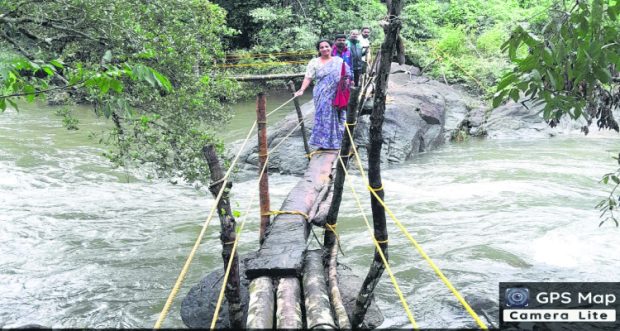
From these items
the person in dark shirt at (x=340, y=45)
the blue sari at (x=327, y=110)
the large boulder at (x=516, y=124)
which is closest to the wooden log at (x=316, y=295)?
the blue sari at (x=327, y=110)

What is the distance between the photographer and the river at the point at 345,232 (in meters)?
4.98

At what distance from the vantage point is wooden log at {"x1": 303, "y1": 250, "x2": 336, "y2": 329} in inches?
107

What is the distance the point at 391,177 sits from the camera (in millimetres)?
8852

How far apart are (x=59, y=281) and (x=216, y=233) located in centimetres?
187

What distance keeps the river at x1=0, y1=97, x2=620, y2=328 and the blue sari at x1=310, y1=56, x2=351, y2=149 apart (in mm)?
1057

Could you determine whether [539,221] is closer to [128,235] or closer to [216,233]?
[216,233]

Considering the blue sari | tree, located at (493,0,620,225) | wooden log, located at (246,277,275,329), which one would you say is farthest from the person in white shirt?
tree, located at (493,0,620,225)

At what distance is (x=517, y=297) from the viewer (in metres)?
4.45

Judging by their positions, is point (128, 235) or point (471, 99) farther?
point (471, 99)

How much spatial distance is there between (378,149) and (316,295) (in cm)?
92

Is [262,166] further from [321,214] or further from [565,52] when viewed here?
[565,52]

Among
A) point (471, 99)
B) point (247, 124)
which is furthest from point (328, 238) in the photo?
point (471, 99)

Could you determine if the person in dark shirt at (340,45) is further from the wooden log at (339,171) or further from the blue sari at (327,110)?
the wooden log at (339,171)

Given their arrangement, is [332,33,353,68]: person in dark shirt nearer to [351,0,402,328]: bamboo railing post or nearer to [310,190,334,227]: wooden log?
[310,190,334,227]: wooden log
